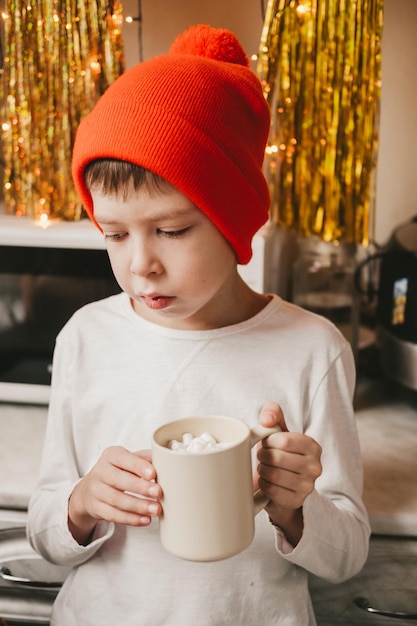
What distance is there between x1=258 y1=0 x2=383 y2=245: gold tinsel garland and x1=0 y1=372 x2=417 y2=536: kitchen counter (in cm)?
30

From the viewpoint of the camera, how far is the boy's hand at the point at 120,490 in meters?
0.60

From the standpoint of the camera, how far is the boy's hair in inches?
26.6

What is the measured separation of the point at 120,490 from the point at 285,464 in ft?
0.53

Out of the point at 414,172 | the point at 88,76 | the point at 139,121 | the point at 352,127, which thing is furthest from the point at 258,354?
the point at 414,172

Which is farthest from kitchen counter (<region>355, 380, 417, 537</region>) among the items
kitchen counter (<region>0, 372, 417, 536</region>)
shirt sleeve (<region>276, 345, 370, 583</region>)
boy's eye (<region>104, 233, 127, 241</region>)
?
boy's eye (<region>104, 233, 127, 241</region>)

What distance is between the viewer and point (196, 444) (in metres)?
0.57

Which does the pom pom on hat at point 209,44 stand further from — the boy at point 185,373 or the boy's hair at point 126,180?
the boy's hair at point 126,180

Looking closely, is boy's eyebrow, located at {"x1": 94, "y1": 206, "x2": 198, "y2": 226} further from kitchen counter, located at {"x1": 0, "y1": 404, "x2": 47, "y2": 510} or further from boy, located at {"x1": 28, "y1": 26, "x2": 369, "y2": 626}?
kitchen counter, located at {"x1": 0, "y1": 404, "x2": 47, "y2": 510}

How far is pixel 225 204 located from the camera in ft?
2.33

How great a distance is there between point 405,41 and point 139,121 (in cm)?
93

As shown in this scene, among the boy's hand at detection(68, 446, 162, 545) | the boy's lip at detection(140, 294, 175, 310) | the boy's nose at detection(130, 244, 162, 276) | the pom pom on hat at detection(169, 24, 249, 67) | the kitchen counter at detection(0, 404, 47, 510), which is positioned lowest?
the kitchen counter at detection(0, 404, 47, 510)

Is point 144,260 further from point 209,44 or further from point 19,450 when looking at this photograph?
point 19,450

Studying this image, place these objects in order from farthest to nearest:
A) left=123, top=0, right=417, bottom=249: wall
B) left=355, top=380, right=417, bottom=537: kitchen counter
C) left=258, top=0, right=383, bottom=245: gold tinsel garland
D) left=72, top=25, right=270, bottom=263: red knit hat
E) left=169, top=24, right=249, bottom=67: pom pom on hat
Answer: left=123, top=0, right=417, bottom=249: wall → left=258, top=0, right=383, bottom=245: gold tinsel garland → left=355, top=380, right=417, bottom=537: kitchen counter → left=169, top=24, right=249, bottom=67: pom pom on hat → left=72, top=25, right=270, bottom=263: red knit hat

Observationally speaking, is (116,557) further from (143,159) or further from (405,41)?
(405,41)
